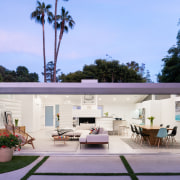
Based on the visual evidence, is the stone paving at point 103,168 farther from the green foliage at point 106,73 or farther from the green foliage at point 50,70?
the green foliage at point 50,70

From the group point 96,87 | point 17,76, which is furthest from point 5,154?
point 17,76

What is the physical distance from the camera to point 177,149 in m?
8.74

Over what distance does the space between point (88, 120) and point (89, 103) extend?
1079mm

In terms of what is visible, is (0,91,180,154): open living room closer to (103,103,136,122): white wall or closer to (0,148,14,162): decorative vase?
(103,103,136,122): white wall

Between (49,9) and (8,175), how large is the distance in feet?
52.9

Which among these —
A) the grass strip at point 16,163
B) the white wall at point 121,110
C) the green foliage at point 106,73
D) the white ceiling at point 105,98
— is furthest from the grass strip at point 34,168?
the green foliage at point 106,73

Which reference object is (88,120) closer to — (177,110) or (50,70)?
(177,110)

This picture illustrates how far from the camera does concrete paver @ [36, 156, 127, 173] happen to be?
6.18 meters

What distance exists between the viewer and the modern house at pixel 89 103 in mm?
7465

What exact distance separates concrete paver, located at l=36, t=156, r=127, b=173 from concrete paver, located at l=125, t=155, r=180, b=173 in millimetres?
408

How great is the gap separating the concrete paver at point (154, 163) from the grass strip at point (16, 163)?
3.09m

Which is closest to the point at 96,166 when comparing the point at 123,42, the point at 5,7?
the point at 5,7

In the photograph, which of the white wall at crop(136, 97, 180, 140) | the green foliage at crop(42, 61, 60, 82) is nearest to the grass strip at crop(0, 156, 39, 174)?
the white wall at crop(136, 97, 180, 140)

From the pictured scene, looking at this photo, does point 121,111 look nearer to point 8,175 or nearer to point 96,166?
point 96,166
